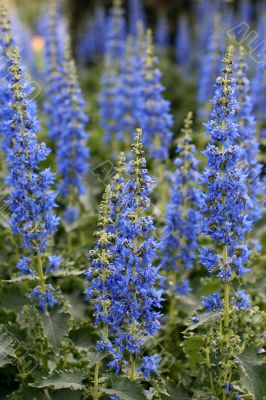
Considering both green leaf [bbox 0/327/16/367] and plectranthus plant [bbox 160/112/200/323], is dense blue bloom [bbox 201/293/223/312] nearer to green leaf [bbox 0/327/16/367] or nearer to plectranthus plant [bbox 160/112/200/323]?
plectranthus plant [bbox 160/112/200/323]

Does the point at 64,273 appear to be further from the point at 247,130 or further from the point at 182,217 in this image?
the point at 247,130

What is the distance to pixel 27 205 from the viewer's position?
555cm

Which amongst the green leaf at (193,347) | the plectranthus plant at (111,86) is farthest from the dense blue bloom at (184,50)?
the green leaf at (193,347)

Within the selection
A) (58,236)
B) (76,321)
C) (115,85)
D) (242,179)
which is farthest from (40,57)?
(242,179)

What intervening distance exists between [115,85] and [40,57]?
8209mm

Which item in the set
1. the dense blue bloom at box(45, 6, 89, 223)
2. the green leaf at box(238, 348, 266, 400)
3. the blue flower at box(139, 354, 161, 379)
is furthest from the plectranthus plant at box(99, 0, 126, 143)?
the green leaf at box(238, 348, 266, 400)

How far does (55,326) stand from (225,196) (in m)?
1.95

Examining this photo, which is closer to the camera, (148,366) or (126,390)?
(126,390)

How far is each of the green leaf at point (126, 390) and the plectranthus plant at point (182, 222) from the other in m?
2.01

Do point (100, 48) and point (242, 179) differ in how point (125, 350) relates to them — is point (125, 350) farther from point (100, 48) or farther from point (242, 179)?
point (100, 48)

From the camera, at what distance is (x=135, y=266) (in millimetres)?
4914

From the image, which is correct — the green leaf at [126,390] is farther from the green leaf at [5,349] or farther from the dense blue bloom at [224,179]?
the dense blue bloom at [224,179]

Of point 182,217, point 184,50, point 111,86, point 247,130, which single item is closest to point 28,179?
point 182,217

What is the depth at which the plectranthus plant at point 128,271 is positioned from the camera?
4.82 meters
